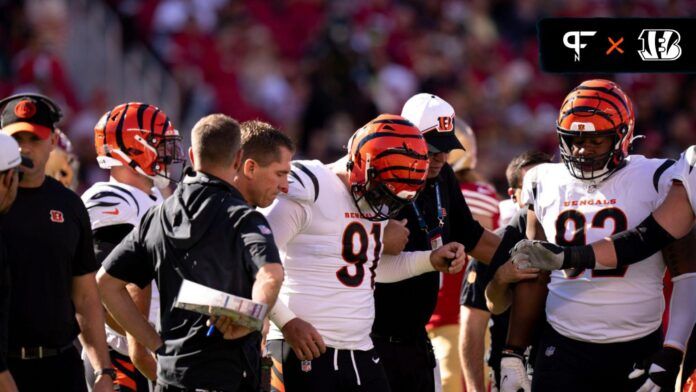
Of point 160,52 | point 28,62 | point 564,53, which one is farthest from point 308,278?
point 160,52

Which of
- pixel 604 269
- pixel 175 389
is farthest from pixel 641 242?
pixel 175 389

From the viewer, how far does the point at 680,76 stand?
14.5 meters

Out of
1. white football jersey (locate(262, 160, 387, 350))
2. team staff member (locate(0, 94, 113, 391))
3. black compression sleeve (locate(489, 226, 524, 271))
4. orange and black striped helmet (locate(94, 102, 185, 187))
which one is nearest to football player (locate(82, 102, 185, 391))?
orange and black striped helmet (locate(94, 102, 185, 187))

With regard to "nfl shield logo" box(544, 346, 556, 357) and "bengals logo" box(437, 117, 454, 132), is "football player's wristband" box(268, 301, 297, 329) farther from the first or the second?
"bengals logo" box(437, 117, 454, 132)

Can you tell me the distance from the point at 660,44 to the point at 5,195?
9.75ft

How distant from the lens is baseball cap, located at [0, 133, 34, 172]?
4051 millimetres

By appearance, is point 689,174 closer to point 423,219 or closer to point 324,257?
point 423,219

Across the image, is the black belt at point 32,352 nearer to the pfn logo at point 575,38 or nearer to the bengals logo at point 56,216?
the bengals logo at point 56,216

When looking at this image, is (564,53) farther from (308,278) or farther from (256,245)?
(256,245)

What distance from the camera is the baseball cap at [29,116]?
448 centimetres

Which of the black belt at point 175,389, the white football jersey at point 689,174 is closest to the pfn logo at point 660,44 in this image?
the white football jersey at point 689,174

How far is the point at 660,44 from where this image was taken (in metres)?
5.33

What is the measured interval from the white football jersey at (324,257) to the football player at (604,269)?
0.69 metres

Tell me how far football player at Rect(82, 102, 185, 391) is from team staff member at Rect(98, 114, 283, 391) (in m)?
1.00
